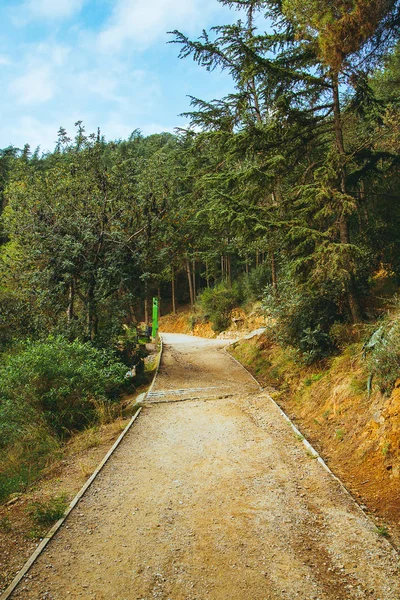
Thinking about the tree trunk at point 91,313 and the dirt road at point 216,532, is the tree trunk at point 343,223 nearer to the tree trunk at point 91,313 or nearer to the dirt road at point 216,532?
the dirt road at point 216,532

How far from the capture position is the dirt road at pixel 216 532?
3318 millimetres

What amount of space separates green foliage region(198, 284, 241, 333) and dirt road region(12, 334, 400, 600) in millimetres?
17541

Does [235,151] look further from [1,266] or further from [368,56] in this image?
[1,266]

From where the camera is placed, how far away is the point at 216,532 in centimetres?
411

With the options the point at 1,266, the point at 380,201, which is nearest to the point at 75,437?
the point at 1,266

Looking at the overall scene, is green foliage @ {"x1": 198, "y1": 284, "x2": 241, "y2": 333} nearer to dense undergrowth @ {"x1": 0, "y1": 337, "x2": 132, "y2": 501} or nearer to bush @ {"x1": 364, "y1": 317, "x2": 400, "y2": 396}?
dense undergrowth @ {"x1": 0, "y1": 337, "x2": 132, "y2": 501}

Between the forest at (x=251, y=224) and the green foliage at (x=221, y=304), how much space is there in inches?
417

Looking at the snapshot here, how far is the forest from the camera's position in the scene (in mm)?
8039

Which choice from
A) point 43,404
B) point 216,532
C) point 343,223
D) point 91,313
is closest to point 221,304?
point 91,313

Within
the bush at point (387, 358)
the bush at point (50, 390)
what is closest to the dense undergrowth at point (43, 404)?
the bush at point (50, 390)

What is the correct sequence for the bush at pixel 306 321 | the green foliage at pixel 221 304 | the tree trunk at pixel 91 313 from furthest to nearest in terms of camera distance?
1. the green foliage at pixel 221 304
2. the tree trunk at pixel 91 313
3. the bush at pixel 306 321

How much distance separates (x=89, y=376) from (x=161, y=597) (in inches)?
244

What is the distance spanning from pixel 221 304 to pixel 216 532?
21.1 metres

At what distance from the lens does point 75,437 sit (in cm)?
791
